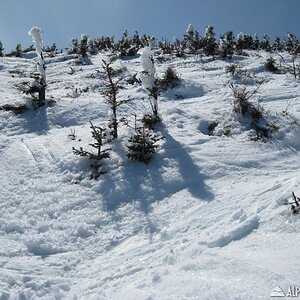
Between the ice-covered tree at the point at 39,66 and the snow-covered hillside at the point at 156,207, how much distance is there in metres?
0.64

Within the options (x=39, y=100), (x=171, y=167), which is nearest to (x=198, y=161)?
(x=171, y=167)

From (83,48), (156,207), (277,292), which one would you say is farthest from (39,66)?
(277,292)

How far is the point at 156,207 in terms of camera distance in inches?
242

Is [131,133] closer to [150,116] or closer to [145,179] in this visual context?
[150,116]

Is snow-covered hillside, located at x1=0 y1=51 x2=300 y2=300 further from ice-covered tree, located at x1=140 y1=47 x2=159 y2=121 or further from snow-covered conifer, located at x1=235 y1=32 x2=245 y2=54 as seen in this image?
snow-covered conifer, located at x1=235 y1=32 x2=245 y2=54

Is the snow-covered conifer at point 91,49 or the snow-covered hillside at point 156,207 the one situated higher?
the snow-covered conifer at point 91,49

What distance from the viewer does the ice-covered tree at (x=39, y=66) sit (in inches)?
418

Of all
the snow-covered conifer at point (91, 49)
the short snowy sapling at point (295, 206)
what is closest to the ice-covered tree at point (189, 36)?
the snow-covered conifer at point (91, 49)

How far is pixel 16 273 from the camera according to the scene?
4688 millimetres

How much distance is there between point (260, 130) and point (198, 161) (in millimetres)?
1860

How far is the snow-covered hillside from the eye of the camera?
4.12m

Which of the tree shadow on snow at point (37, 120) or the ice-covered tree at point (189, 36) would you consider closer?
the tree shadow on snow at point (37, 120)

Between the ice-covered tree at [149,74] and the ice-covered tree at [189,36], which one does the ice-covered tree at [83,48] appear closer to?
the ice-covered tree at [189,36]

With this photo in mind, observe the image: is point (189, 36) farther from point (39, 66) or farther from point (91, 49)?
point (39, 66)
